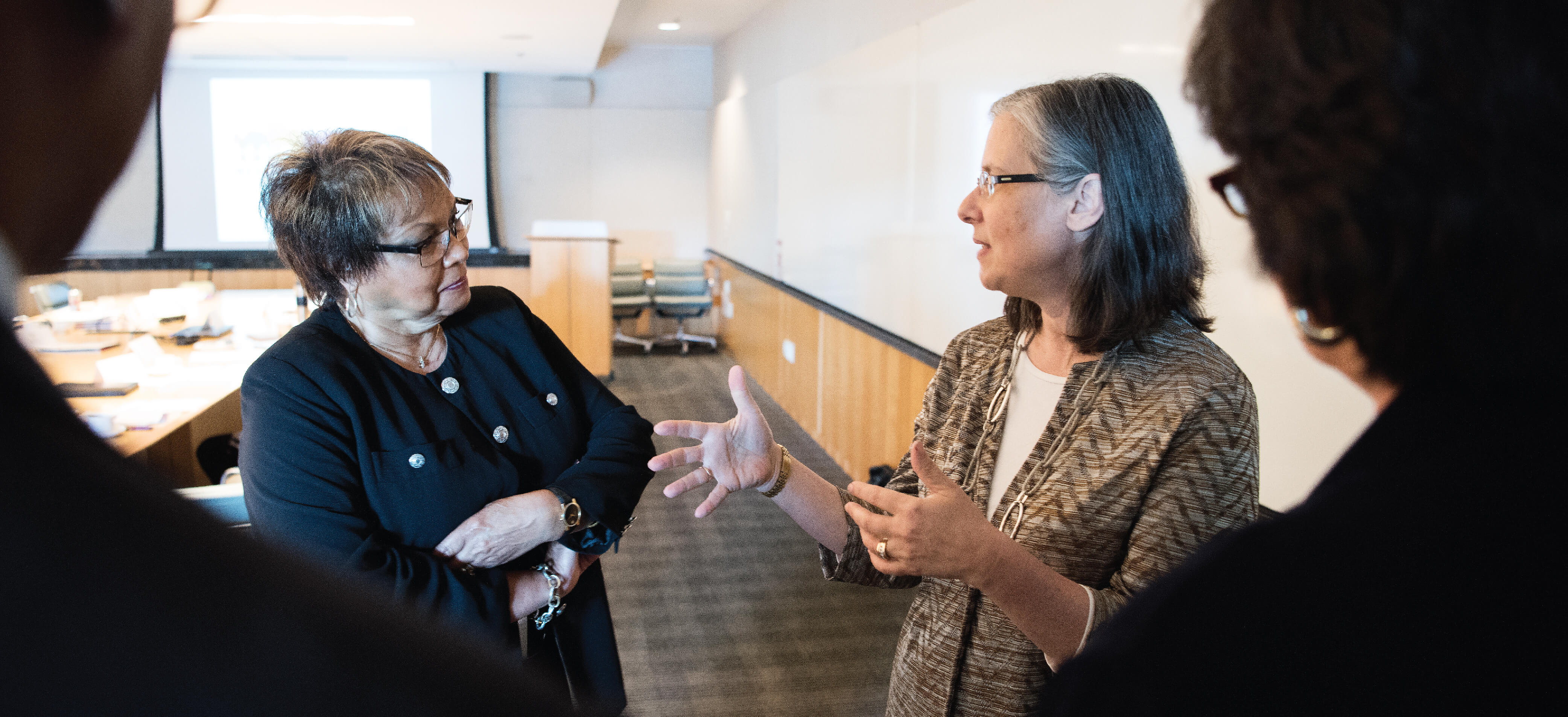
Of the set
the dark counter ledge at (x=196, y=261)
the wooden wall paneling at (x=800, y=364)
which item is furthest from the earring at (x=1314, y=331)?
the dark counter ledge at (x=196, y=261)

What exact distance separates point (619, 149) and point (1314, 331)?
1037 centimetres

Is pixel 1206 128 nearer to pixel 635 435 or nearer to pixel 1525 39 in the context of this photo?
pixel 1525 39

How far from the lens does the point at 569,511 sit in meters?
1.52

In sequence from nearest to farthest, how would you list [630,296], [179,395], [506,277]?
[179,395] < [506,277] < [630,296]

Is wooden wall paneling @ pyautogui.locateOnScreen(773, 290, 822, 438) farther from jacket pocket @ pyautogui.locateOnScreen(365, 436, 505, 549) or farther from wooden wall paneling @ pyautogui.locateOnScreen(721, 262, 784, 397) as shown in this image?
jacket pocket @ pyautogui.locateOnScreen(365, 436, 505, 549)

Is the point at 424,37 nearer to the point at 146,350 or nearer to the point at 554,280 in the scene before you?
the point at 554,280

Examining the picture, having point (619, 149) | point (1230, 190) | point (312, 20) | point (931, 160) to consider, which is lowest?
point (1230, 190)

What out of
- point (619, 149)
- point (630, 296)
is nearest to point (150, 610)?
point (630, 296)

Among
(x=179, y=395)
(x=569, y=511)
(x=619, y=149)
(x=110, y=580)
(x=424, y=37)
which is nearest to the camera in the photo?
(x=110, y=580)

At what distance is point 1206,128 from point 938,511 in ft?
2.08

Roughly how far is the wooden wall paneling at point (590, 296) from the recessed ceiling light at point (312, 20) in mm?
2087

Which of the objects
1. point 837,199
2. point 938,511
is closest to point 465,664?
point 938,511

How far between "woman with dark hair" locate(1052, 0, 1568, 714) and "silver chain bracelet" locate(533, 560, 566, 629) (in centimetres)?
129

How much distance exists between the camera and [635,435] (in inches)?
66.7
